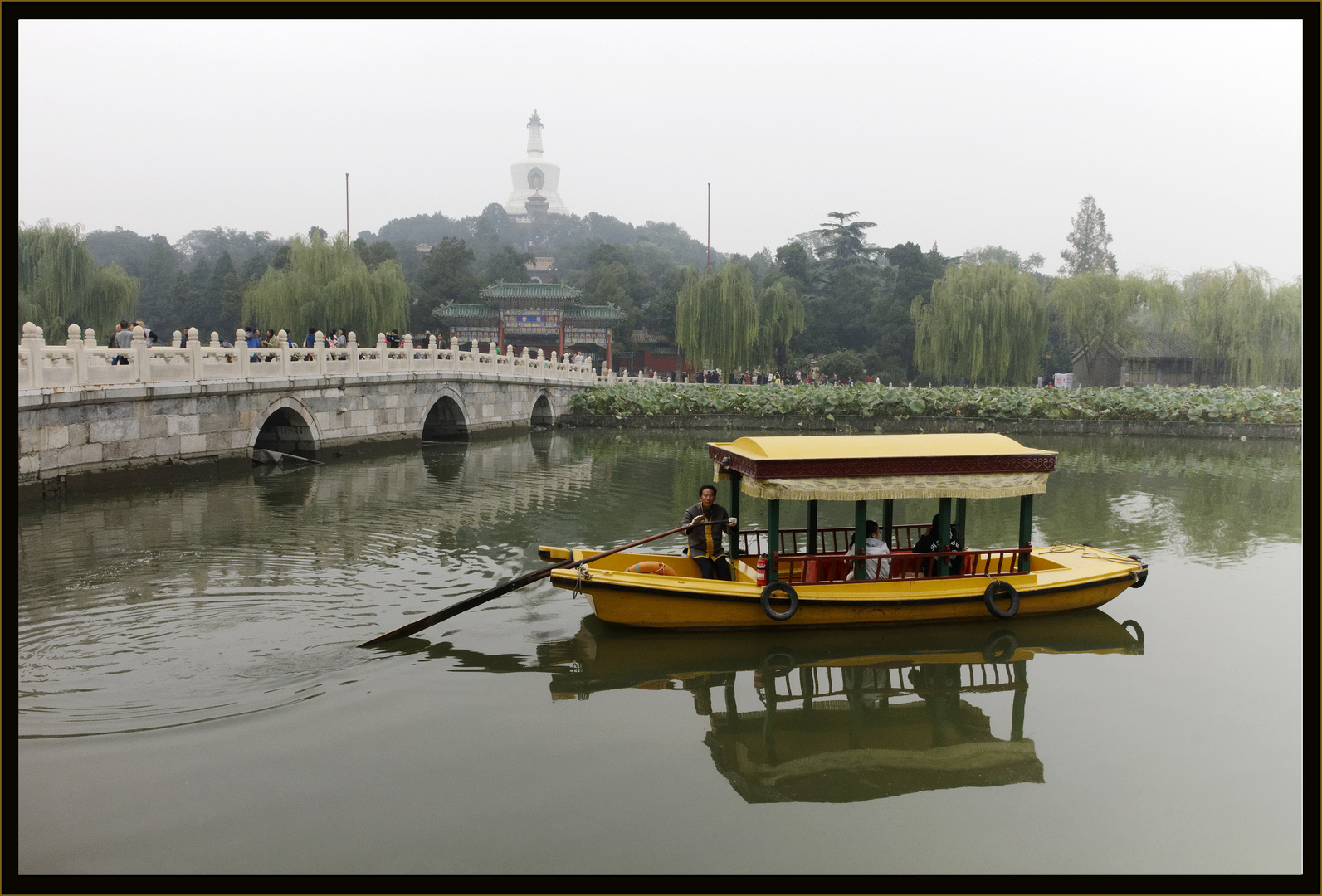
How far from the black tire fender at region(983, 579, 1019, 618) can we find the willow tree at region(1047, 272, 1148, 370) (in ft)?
89.8

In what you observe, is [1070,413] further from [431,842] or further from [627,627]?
[431,842]

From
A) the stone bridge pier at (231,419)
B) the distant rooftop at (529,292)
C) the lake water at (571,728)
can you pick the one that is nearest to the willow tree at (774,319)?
the distant rooftop at (529,292)

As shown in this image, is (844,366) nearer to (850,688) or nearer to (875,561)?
(875,561)

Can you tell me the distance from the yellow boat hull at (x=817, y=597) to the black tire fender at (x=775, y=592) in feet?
0.15

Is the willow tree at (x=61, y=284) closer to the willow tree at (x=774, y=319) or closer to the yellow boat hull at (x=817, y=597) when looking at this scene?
the willow tree at (x=774, y=319)

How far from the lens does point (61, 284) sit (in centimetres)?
2780

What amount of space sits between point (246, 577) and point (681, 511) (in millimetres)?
5712

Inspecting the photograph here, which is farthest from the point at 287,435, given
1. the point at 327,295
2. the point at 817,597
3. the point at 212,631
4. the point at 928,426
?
the point at 928,426

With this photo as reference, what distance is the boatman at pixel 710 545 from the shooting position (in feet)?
25.6

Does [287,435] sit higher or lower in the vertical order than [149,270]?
lower

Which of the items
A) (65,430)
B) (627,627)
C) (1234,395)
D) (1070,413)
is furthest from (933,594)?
(1234,395)

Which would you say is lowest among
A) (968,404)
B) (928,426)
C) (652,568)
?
(652,568)

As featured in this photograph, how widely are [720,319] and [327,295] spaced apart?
41.2ft

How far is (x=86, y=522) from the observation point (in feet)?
35.8
